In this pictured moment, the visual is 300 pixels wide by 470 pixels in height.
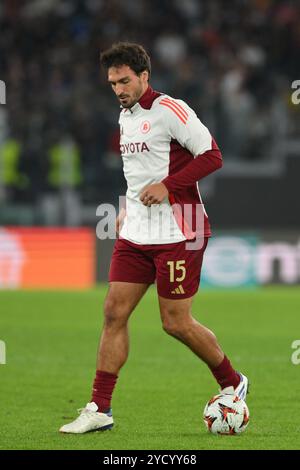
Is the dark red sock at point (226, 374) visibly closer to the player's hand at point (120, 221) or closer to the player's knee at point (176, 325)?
the player's knee at point (176, 325)

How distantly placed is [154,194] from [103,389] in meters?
1.20

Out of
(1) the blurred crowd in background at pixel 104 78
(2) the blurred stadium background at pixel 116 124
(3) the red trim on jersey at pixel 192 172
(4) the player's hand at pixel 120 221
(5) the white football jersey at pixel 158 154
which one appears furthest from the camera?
(1) the blurred crowd in background at pixel 104 78

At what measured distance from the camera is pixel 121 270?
762 cm

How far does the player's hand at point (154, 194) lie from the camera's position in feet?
24.1

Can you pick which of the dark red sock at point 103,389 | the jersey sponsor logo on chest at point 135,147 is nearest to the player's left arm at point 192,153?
the jersey sponsor logo on chest at point 135,147

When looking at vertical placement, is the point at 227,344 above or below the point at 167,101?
below

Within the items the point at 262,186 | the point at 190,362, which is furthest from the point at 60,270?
the point at 190,362

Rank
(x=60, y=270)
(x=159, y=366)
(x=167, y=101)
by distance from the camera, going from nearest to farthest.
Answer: (x=167, y=101), (x=159, y=366), (x=60, y=270)

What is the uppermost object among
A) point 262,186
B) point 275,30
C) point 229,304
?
point 275,30

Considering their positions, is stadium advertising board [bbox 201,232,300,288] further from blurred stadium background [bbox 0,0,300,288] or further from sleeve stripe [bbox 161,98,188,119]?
sleeve stripe [bbox 161,98,188,119]

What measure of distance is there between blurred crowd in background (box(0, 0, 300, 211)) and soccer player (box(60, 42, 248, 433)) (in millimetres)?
12092
